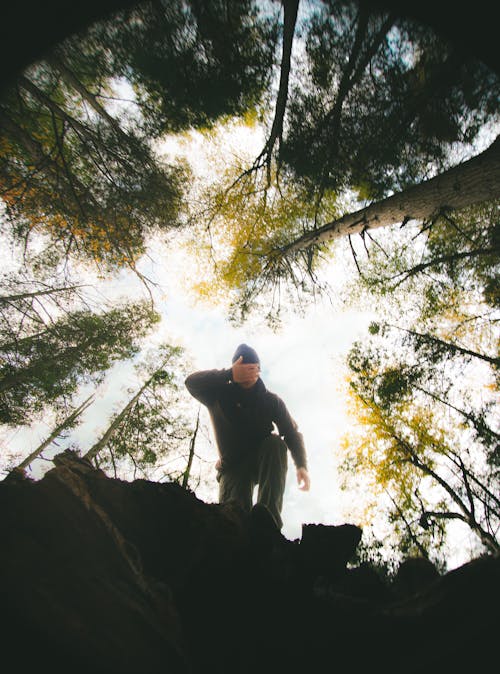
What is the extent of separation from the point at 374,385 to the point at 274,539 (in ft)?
25.4

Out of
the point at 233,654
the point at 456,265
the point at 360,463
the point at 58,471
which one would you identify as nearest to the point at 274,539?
the point at 233,654

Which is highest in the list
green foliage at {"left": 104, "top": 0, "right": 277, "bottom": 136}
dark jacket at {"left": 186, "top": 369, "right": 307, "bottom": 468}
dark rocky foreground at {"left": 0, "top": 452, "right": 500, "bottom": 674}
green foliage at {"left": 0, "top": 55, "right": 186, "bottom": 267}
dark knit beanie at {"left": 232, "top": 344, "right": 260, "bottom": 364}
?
green foliage at {"left": 104, "top": 0, "right": 277, "bottom": 136}

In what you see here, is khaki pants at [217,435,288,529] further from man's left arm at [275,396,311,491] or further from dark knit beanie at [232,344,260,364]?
dark knit beanie at [232,344,260,364]

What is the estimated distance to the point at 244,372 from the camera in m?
3.23

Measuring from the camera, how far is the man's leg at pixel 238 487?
2.90m

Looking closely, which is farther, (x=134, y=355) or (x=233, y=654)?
(x=134, y=355)

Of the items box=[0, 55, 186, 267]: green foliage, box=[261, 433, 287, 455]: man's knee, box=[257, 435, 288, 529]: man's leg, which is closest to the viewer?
box=[257, 435, 288, 529]: man's leg

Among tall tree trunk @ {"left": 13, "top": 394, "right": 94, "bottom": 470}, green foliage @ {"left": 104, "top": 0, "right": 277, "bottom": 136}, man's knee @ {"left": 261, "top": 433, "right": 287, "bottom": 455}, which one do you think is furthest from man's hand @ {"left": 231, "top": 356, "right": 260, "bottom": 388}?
tall tree trunk @ {"left": 13, "top": 394, "right": 94, "bottom": 470}

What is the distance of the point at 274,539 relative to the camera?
1484mm

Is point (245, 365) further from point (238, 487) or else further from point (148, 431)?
point (148, 431)

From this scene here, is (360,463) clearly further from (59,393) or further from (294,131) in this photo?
(59,393)

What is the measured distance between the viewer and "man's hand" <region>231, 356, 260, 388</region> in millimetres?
3219

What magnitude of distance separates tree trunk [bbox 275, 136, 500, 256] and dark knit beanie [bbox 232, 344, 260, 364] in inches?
118

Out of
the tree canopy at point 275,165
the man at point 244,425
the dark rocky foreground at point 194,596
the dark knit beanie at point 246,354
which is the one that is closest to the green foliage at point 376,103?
the tree canopy at point 275,165
